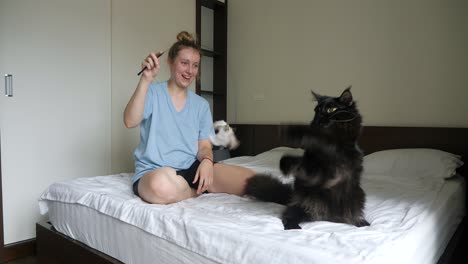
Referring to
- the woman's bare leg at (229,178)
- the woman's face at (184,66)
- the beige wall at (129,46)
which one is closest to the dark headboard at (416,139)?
the woman's bare leg at (229,178)

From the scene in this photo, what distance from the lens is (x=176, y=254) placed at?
3.09ft

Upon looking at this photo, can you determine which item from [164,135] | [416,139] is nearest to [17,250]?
[164,135]

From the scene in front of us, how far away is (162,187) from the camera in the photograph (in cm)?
114

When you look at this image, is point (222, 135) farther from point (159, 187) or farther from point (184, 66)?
point (159, 187)

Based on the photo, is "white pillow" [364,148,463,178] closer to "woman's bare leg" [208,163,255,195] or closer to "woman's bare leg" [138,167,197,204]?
"woman's bare leg" [208,163,255,195]

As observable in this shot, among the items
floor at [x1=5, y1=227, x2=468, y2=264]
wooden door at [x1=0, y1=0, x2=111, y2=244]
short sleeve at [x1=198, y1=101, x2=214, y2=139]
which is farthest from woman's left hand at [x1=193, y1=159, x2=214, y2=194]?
wooden door at [x1=0, y1=0, x2=111, y2=244]

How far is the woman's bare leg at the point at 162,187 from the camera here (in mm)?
1140

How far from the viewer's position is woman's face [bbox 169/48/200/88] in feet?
4.56

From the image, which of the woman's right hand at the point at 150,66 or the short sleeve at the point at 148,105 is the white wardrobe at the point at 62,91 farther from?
the woman's right hand at the point at 150,66

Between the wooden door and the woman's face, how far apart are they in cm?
115

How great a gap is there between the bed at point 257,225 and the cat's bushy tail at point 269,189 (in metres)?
0.04

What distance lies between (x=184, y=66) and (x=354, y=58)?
5.39ft

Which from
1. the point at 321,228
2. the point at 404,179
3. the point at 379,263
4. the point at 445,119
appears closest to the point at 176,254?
the point at 321,228

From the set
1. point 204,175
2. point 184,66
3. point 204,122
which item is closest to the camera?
point 204,175
